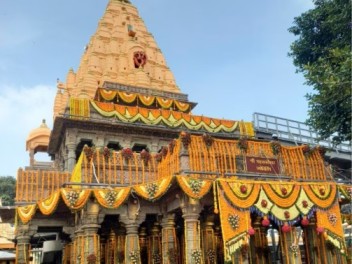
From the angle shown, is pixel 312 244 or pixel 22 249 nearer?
pixel 312 244

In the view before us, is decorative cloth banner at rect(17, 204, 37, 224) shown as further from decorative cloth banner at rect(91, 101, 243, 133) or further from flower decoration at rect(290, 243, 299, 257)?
flower decoration at rect(290, 243, 299, 257)

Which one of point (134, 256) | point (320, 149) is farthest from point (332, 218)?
point (134, 256)

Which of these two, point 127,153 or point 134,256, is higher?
point 127,153

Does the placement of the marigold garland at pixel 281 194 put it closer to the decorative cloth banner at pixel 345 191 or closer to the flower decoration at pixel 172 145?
the decorative cloth banner at pixel 345 191

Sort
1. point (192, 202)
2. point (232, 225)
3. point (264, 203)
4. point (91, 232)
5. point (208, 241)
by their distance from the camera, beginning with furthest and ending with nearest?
point (208, 241)
point (91, 232)
point (264, 203)
point (192, 202)
point (232, 225)

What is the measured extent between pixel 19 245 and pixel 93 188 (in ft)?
17.4

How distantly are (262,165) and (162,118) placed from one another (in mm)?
12803

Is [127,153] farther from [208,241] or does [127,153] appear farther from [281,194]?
[281,194]

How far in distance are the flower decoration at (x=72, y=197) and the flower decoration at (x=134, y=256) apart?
3135 millimetres

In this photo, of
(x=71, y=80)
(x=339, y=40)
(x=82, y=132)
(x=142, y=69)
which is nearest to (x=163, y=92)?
(x=142, y=69)

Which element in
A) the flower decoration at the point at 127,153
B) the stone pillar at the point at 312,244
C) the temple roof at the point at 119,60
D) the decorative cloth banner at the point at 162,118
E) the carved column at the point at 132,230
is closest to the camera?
the carved column at the point at 132,230

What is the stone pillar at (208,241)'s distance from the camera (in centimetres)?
1647

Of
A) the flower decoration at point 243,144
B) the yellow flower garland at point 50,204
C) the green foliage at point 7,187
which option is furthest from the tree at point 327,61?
the green foliage at point 7,187

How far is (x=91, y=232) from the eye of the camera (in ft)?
50.4
